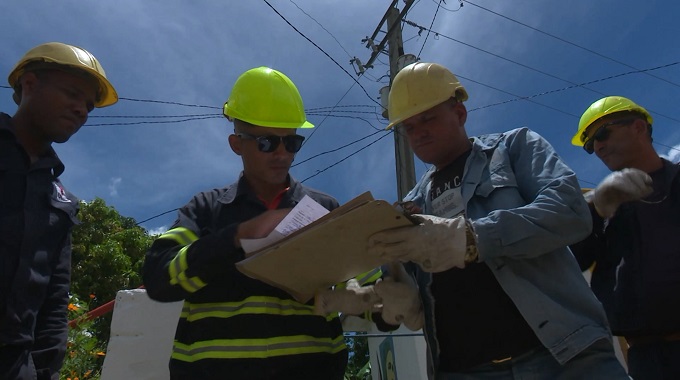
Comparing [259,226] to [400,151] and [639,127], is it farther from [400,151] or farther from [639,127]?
[400,151]

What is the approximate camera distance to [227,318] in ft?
7.12

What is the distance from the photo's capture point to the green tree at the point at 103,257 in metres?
14.5

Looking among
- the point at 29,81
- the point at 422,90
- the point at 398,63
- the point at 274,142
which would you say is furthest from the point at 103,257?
the point at 422,90

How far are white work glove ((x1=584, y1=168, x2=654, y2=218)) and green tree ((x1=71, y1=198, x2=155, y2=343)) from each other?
12.4m

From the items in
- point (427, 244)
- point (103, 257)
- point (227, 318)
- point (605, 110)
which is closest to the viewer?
point (427, 244)

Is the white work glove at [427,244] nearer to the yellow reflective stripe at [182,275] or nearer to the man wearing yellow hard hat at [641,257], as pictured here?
the yellow reflective stripe at [182,275]

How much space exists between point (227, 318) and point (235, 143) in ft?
2.68

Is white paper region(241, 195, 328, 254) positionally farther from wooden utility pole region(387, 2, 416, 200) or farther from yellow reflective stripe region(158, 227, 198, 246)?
wooden utility pole region(387, 2, 416, 200)

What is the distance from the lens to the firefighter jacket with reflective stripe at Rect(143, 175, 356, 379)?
2.07 metres

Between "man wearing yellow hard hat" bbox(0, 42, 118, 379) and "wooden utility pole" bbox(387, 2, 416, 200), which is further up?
"wooden utility pole" bbox(387, 2, 416, 200)

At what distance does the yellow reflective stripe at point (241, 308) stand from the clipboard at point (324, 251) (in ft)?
0.21

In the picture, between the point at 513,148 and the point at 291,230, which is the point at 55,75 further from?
the point at 513,148

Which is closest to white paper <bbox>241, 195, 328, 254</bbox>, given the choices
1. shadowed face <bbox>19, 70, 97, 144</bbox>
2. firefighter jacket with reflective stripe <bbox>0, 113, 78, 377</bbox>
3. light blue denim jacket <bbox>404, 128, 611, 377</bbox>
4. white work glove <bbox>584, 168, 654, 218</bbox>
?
light blue denim jacket <bbox>404, 128, 611, 377</bbox>

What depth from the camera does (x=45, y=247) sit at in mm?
2336
